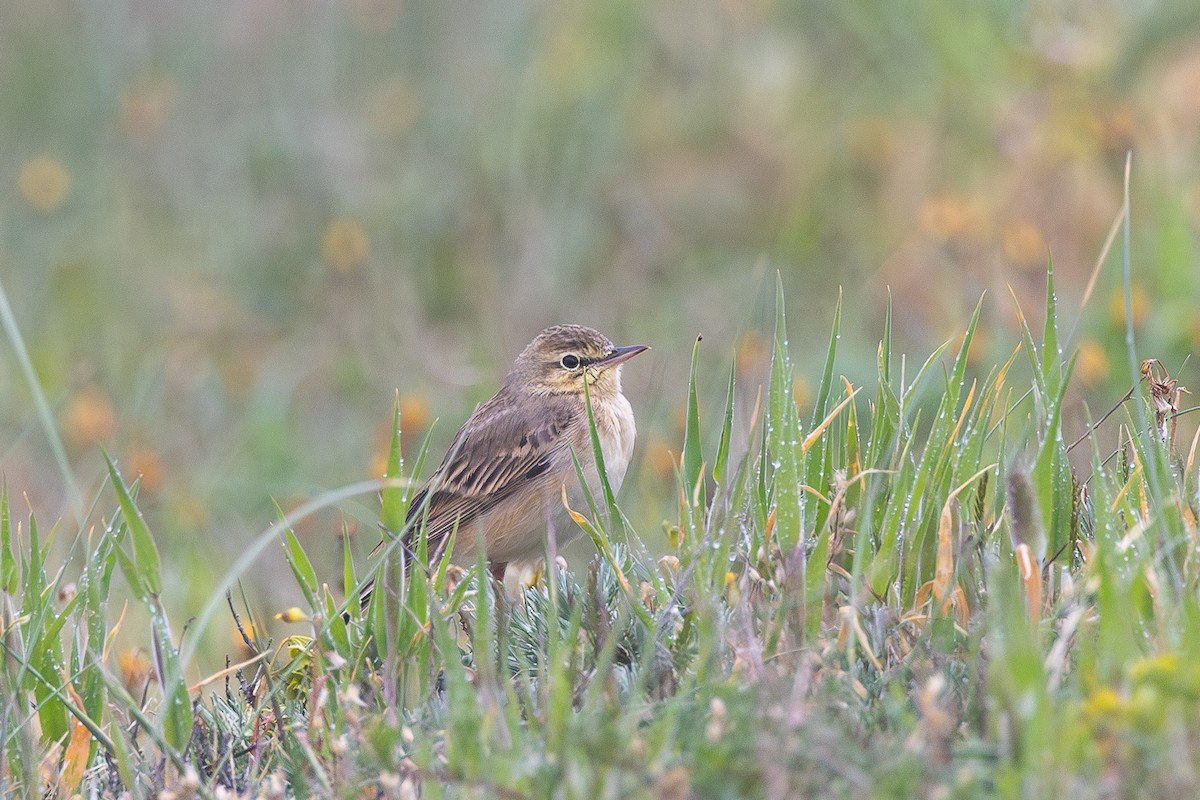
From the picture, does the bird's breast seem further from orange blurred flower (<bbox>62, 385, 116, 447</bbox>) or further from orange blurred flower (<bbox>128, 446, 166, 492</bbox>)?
orange blurred flower (<bbox>62, 385, 116, 447</bbox>)

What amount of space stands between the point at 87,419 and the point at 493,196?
2.97 metres

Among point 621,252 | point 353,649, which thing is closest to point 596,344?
point 353,649

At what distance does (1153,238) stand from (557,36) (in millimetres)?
4726

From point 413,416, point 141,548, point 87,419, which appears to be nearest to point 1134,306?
point 413,416

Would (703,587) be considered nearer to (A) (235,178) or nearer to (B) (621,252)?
(B) (621,252)

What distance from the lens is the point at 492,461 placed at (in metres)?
6.05

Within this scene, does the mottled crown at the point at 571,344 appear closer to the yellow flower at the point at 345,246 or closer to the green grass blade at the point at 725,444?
the green grass blade at the point at 725,444

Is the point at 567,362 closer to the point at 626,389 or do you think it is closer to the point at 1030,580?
the point at 626,389

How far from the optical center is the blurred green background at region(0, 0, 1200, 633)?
28.1 feet

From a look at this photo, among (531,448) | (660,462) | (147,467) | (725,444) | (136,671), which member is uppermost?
(725,444)

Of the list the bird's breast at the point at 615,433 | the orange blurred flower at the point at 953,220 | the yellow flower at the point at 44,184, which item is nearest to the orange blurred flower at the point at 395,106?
the yellow flower at the point at 44,184

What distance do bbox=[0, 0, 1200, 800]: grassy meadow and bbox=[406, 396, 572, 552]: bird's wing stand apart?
0.35 metres

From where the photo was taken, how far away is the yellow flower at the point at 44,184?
11.4 metres

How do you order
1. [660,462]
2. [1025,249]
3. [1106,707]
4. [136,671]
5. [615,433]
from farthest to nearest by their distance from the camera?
[1025,249] < [660,462] < [615,433] < [136,671] < [1106,707]
